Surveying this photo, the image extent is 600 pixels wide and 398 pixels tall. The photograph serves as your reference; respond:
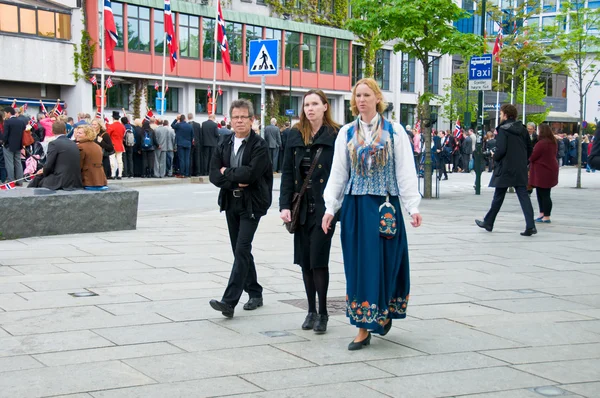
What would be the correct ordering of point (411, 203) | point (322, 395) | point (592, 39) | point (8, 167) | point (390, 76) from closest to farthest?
1. point (322, 395)
2. point (411, 203)
3. point (8, 167)
4. point (592, 39)
5. point (390, 76)

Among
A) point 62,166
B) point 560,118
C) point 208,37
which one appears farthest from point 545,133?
point 560,118

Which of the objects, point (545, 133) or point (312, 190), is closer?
point (312, 190)

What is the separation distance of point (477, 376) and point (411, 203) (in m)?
1.29

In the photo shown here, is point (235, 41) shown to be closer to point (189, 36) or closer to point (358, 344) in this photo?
point (189, 36)

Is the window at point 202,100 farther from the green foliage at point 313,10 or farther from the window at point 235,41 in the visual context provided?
the green foliage at point 313,10

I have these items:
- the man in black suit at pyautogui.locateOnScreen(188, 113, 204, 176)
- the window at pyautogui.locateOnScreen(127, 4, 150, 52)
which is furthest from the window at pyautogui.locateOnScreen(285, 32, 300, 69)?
the man in black suit at pyautogui.locateOnScreen(188, 113, 204, 176)

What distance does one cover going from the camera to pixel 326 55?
56406mm

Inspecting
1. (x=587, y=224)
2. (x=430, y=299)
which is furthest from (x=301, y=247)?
(x=587, y=224)

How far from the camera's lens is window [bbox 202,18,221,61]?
47.2 meters

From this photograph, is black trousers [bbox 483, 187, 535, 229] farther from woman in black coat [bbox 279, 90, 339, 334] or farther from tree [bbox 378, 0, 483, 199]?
woman in black coat [bbox 279, 90, 339, 334]

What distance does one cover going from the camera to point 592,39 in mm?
26250

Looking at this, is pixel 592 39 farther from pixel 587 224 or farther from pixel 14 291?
pixel 14 291

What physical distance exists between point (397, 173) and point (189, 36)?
41.6 metres

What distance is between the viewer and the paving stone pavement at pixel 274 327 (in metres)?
5.07
